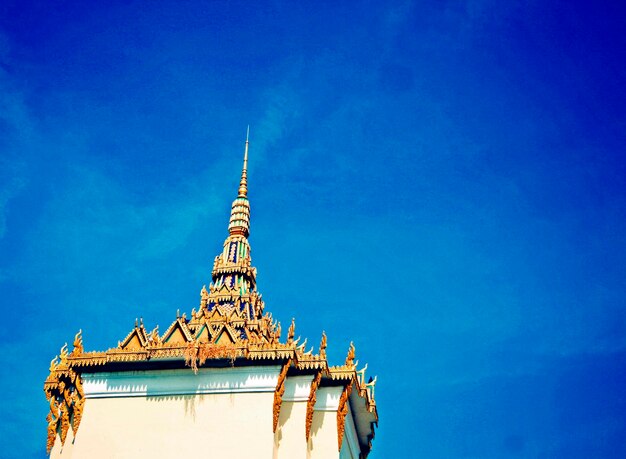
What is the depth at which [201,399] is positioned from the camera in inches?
1155

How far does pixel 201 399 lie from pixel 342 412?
4791mm

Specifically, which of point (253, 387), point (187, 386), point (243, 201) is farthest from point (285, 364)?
point (243, 201)

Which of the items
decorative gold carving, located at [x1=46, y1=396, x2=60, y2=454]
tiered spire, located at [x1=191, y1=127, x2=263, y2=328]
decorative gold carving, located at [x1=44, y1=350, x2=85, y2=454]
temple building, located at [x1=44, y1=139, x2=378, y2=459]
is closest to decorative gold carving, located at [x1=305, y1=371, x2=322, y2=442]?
temple building, located at [x1=44, y1=139, x2=378, y2=459]

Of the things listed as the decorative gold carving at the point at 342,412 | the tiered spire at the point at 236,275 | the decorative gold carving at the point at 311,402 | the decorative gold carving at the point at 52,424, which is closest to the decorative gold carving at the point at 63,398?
the decorative gold carving at the point at 52,424

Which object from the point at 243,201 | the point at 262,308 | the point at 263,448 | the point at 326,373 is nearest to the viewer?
the point at 263,448

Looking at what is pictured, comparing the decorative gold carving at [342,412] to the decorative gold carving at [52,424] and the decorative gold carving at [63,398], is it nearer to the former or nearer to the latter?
the decorative gold carving at [63,398]

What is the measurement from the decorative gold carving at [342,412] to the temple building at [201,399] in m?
0.03

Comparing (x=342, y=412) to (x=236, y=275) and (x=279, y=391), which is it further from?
(x=236, y=275)

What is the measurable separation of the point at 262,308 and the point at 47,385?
906 centimetres

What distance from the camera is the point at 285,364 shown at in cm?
2889

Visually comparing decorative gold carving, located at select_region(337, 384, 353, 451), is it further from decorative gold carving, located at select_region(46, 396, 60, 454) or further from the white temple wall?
decorative gold carving, located at select_region(46, 396, 60, 454)

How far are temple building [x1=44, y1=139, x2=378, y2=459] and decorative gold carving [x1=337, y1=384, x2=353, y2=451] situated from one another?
0.03m

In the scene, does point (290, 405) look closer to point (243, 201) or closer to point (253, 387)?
point (253, 387)

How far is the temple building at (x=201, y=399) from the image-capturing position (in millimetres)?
28719
